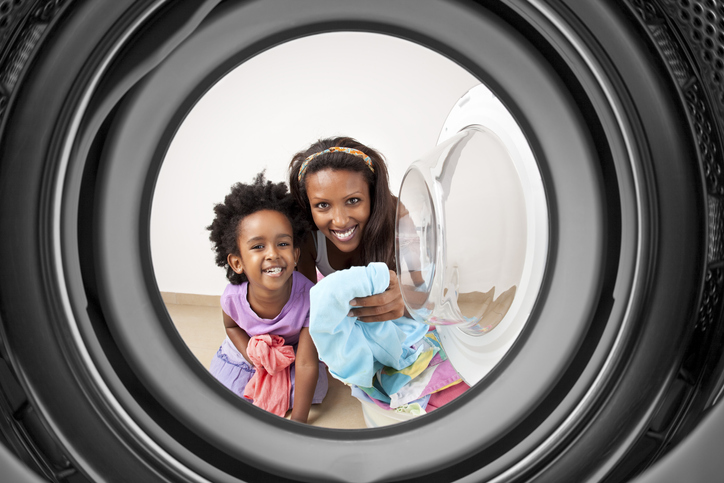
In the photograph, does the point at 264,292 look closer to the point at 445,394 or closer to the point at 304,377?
the point at 304,377

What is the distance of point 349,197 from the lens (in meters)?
1.22

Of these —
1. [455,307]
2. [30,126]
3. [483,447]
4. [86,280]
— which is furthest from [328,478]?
[455,307]

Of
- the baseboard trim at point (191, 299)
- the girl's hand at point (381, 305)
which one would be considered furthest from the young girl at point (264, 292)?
the baseboard trim at point (191, 299)

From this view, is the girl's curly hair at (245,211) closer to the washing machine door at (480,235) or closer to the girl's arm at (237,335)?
the girl's arm at (237,335)

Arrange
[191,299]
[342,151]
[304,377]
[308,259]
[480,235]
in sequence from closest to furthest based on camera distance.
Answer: [480,235] → [304,377] → [342,151] → [308,259] → [191,299]

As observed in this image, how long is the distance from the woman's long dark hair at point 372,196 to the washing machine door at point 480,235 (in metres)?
0.22

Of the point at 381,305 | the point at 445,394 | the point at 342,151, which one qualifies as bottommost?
the point at 445,394

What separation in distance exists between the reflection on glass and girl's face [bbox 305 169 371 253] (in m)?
0.22

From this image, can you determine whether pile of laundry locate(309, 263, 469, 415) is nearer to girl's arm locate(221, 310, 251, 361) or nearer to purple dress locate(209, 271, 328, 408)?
purple dress locate(209, 271, 328, 408)

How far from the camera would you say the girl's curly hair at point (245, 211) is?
1223 mm

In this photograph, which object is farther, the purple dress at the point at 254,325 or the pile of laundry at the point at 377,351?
the purple dress at the point at 254,325

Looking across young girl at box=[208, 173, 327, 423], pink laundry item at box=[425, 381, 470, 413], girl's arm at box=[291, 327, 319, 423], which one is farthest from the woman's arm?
pink laundry item at box=[425, 381, 470, 413]

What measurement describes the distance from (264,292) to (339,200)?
1.13 feet

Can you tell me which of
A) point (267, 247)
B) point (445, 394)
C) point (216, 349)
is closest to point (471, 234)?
point (445, 394)
